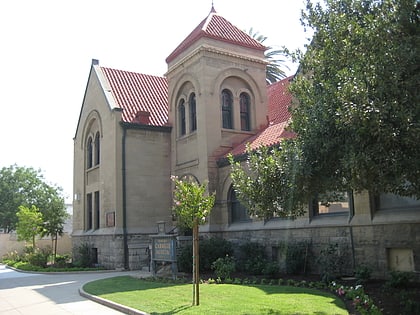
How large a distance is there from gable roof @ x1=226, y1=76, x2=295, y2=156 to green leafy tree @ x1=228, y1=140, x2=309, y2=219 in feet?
25.2

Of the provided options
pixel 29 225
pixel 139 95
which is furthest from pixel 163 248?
pixel 29 225

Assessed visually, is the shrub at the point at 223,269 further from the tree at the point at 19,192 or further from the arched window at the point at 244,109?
the tree at the point at 19,192

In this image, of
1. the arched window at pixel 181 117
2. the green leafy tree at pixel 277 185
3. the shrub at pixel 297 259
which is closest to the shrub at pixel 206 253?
the shrub at pixel 297 259

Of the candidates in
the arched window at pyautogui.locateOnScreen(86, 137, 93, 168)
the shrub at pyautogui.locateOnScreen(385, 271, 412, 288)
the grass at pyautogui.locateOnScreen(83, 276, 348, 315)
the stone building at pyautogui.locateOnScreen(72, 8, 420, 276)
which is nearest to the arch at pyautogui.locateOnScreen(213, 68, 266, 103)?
the stone building at pyautogui.locateOnScreen(72, 8, 420, 276)

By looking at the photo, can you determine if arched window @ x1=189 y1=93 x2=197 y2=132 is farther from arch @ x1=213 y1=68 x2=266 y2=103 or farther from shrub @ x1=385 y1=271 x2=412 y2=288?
shrub @ x1=385 y1=271 x2=412 y2=288

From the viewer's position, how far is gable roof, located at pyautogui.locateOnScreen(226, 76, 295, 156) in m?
20.2

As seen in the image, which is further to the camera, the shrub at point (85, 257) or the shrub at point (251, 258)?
the shrub at point (85, 257)

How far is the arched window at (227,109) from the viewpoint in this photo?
23719 mm

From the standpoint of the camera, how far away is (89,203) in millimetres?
29438

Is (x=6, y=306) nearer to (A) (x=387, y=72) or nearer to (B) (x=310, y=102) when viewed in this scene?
(B) (x=310, y=102)

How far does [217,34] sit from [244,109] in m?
4.13

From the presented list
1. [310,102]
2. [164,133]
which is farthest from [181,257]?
[310,102]

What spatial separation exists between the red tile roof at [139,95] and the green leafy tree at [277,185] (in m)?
15.4

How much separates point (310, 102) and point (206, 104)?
12.7 m
